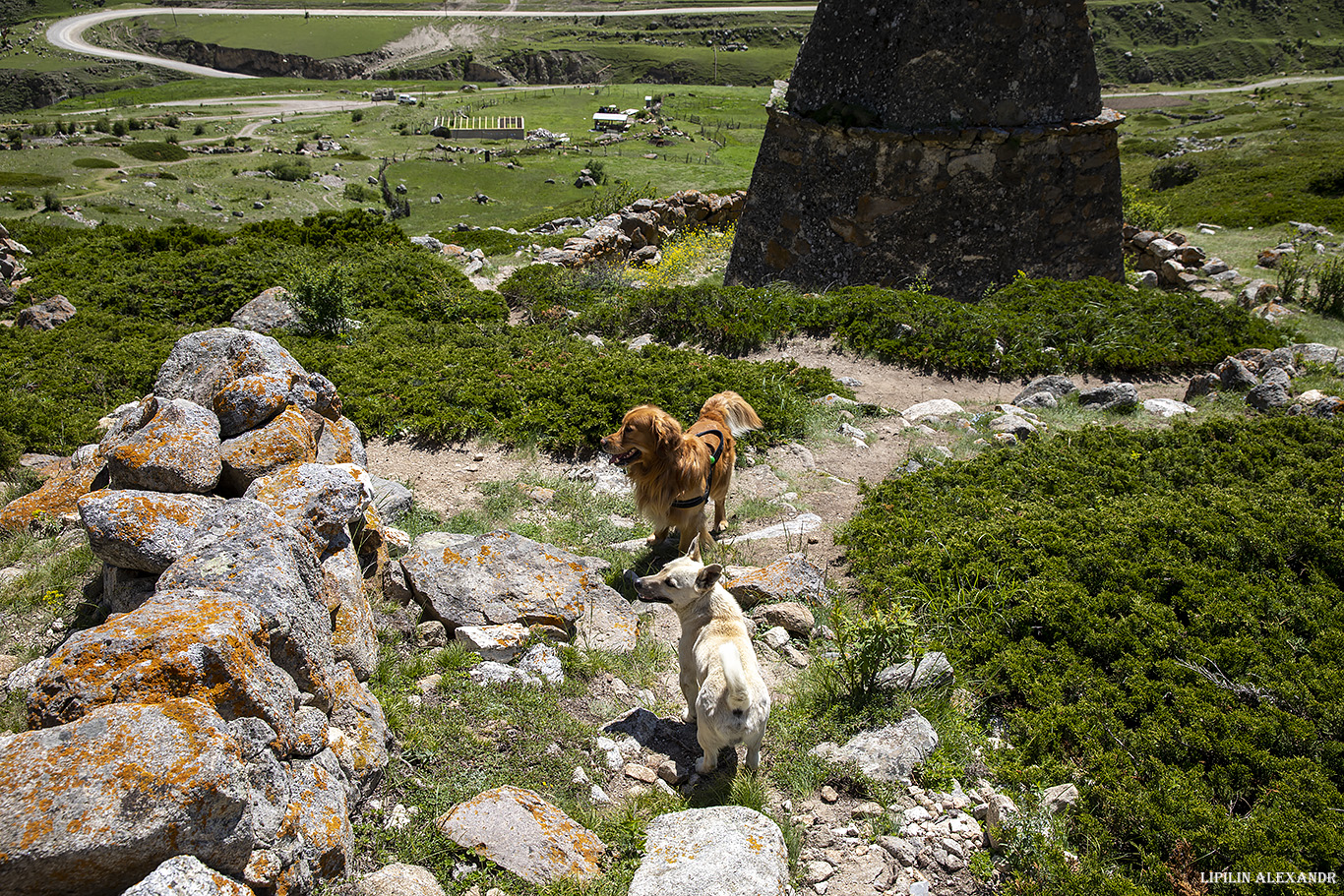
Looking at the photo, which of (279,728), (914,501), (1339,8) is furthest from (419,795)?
(1339,8)

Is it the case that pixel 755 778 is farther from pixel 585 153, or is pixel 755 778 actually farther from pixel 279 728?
pixel 585 153

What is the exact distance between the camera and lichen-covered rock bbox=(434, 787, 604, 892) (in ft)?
11.8

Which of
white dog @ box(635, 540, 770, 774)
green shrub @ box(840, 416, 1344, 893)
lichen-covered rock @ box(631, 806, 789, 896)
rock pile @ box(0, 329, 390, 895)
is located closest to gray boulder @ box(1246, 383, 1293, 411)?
green shrub @ box(840, 416, 1344, 893)

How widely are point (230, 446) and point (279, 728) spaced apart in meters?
2.85

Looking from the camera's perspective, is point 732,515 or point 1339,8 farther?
point 1339,8

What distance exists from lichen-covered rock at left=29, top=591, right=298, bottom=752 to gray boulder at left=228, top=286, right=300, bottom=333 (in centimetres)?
1078

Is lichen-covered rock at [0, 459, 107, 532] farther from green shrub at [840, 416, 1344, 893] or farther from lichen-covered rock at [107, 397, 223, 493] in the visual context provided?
green shrub at [840, 416, 1344, 893]

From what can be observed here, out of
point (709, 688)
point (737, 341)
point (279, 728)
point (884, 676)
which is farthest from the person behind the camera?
point (737, 341)

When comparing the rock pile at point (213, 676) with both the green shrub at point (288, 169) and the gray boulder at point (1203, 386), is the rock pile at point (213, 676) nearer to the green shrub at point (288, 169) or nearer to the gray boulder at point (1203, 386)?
the gray boulder at point (1203, 386)

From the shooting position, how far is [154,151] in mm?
43250

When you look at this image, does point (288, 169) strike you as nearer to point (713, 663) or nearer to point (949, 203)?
point (949, 203)

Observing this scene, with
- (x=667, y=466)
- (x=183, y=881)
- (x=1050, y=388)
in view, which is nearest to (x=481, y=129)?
(x=1050, y=388)

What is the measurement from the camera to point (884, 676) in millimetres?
5195

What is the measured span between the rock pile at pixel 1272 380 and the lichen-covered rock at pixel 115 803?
1246 cm
